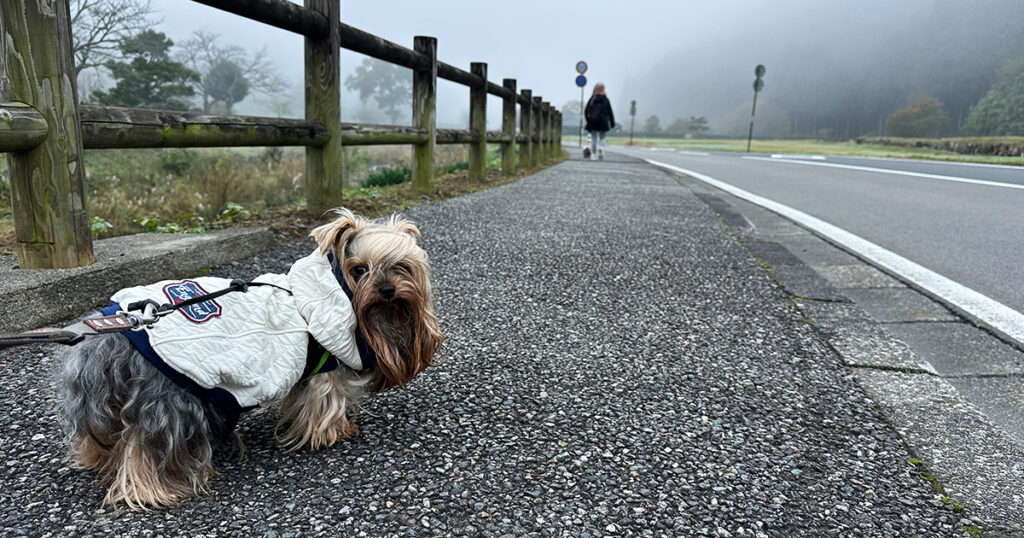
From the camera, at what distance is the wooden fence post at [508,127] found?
12.1 m

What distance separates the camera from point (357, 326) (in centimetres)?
215

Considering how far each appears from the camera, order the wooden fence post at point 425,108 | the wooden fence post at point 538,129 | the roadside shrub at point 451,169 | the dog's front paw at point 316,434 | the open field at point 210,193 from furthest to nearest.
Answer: the wooden fence post at point 538,129
the roadside shrub at point 451,169
the wooden fence post at point 425,108
the open field at point 210,193
the dog's front paw at point 316,434

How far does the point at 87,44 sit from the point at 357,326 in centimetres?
1164

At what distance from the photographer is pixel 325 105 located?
5.22m

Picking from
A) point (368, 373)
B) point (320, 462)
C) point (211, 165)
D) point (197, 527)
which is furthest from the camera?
point (211, 165)

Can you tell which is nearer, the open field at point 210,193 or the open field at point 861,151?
the open field at point 210,193

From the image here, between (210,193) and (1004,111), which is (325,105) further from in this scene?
(1004,111)

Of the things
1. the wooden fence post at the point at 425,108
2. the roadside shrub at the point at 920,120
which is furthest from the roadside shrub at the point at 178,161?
the roadside shrub at the point at 920,120

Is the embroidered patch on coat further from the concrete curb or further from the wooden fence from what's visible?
the wooden fence

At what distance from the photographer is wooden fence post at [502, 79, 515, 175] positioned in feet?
39.6

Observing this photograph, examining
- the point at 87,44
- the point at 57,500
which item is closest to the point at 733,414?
the point at 57,500

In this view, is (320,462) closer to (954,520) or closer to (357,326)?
(357,326)

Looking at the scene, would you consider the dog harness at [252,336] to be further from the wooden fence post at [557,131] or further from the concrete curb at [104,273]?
the wooden fence post at [557,131]

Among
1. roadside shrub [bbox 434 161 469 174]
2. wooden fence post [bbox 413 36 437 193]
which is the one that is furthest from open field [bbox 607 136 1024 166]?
wooden fence post [bbox 413 36 437 193]
